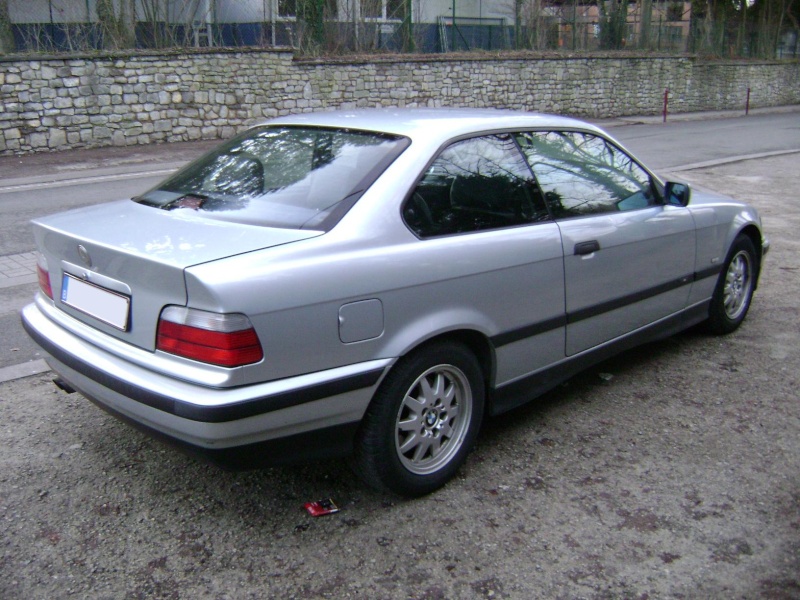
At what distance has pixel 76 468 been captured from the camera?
12.2ft

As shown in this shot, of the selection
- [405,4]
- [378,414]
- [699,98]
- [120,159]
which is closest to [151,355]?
[378,414]

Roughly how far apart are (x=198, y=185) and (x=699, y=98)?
32.1 metres

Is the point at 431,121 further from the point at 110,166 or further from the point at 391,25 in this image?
the point at 391,25

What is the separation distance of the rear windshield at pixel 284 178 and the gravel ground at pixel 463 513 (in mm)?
1186

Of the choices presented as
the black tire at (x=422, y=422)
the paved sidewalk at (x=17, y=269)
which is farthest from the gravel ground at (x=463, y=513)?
the paved sidewalk at (x=17, y=269)

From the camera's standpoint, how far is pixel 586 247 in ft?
13.3

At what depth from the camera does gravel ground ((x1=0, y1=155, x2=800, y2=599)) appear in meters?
2.96

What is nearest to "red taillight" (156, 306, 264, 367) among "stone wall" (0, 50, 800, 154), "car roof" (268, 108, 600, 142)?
"car roof" (268, 108, 600, 142)

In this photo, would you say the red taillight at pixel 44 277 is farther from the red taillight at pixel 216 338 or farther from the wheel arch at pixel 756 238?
the wheel arch at pixel 756 238

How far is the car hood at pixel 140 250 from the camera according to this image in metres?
2.98

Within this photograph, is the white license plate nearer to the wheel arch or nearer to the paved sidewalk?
the paved sidewalk

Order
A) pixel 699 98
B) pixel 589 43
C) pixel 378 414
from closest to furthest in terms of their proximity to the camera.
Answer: pixel 378 414
pixel 589 43
pixel 699 98

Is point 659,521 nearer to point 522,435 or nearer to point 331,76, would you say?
point 522,435

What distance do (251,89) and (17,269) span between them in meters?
13.6
